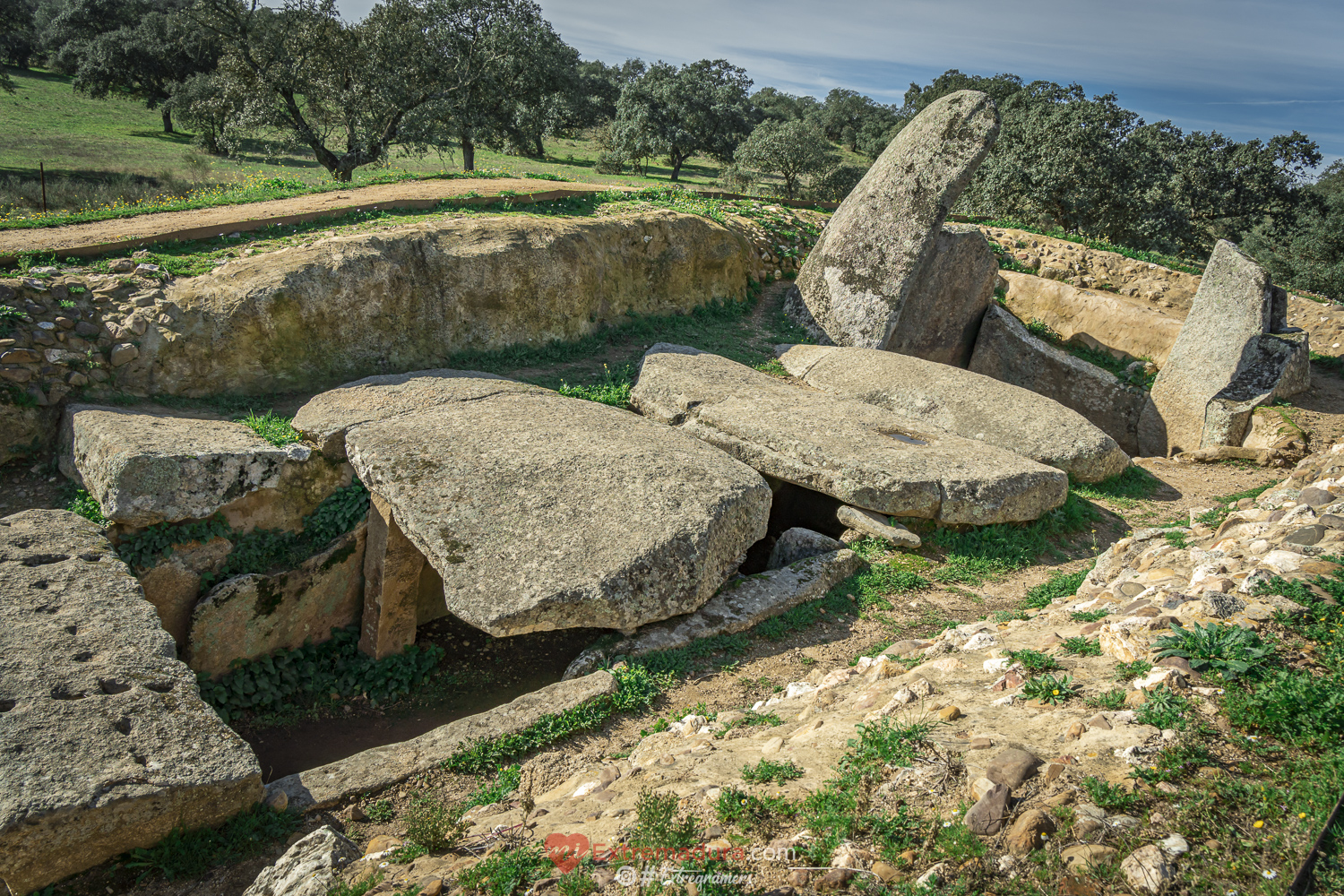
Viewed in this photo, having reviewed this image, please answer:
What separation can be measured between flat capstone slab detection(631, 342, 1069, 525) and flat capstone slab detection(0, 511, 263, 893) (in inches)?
184

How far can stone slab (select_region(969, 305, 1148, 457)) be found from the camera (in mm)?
10914

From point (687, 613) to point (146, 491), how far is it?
3989 millimetres

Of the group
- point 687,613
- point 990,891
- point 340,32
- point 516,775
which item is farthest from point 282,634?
point 340,32

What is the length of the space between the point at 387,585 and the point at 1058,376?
32.6 ft

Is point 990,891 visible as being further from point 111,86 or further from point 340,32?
point 111,86

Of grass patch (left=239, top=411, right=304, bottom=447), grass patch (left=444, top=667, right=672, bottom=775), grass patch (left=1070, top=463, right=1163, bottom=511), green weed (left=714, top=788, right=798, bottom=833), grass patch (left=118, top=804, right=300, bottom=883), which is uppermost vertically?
grass patch (left=1070, top=463, right=1163, bottom=511)

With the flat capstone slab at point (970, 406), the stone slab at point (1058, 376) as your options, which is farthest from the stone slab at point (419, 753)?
the stone slab at point (1058, 376)

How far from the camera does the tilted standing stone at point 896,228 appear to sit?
10.5 meters

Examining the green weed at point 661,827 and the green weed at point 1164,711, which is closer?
the green weed at point 661,827

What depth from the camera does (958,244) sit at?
11547 millimetres

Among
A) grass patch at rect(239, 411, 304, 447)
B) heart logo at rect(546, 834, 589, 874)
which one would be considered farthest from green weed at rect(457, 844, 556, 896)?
grass patch at rect(239, 411, 304, 447)

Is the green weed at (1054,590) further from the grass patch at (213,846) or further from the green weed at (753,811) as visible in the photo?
the grass patch at (213,846)

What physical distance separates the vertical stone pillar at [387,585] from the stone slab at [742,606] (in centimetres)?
156

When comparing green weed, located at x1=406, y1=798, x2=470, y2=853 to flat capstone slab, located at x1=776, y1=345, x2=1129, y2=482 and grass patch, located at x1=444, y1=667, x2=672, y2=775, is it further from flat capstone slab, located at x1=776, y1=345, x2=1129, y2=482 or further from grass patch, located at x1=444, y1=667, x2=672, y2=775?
flat capstone slab, located at x1=776, y1=345, x2=1129, y2=482
